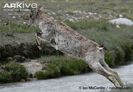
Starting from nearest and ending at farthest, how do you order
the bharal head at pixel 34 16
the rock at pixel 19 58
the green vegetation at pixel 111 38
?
the bharal head at pixel 34 16, the rock at pixel 19 58, the green vegetation at pixel 111 38

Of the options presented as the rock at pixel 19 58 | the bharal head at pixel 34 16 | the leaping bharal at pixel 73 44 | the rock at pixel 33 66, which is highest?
the bharal head at pixel 34 16

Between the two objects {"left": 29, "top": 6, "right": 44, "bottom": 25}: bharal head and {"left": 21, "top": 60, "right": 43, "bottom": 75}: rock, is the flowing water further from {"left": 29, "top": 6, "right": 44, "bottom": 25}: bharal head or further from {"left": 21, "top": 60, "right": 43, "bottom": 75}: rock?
{"left": 29, "top": 6, "right": 44, "bottom": 25}: bharal head

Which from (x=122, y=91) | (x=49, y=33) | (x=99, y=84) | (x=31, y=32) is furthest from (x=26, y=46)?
(x=122, y=91)

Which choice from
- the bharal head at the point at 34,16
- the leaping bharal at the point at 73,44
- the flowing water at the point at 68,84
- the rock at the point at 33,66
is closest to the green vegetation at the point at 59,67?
the rock at the point at 33,66

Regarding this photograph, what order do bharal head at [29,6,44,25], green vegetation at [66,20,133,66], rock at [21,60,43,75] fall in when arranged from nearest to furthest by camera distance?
bharal head at [29,6,44,25]
rock at [21,60,43,75]
green vegetation at [66,20,133,66]

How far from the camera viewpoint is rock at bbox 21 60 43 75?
2852cm

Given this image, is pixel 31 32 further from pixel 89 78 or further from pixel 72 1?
pixel 72 1

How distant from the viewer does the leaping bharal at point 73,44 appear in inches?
829

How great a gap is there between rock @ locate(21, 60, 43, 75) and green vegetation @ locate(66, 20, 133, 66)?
14.4 feet

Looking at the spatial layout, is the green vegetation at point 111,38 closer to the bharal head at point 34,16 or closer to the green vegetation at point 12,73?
the green vegetation at point 12,73

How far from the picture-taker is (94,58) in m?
21.1

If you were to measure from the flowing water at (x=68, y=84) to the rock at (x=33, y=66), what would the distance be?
122 centimetres

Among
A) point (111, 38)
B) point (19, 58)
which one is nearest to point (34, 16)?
point (19, 58)

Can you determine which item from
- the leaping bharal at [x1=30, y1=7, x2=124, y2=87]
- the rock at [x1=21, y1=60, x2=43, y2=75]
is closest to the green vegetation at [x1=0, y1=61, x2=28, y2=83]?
the rock at [x1=21, y1=60, x2=43, y2=75]
